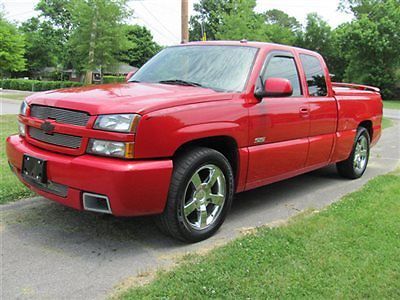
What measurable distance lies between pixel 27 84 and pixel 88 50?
1353 cm

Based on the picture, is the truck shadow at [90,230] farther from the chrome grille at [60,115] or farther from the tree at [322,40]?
the tree at [322,40]

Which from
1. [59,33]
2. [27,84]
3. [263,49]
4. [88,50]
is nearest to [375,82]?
[88,50]

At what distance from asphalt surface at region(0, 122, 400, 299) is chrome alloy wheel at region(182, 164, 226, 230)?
0.21m

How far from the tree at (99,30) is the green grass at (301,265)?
90.5 feet

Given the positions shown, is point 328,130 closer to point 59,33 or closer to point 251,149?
point 251,149

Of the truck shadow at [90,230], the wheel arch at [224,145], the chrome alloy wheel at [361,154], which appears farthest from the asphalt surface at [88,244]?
the chrome alloy wheel at [361,154]

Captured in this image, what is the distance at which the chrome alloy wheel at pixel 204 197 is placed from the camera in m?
3.85

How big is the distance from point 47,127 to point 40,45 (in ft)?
224

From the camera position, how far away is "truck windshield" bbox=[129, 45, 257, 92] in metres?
4.43

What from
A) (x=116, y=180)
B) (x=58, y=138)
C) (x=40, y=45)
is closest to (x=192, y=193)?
(x=116, y=180)

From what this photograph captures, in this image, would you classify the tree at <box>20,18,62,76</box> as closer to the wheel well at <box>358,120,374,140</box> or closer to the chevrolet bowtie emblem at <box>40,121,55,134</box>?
the wheel well at <box>358,120,374,140</box>

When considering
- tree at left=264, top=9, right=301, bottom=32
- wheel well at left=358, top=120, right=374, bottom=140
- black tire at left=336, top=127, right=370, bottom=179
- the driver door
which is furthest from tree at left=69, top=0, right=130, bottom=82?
tree at left=264, top=9, right=301, bottom=32

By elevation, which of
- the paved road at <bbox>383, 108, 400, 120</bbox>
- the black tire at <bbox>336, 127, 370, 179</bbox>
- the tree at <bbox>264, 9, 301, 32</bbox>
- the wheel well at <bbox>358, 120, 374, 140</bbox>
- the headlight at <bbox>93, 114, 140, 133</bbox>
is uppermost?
the tree at <bbox>264, 9, 301, 32</bbox>

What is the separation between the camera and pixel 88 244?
3.79m
